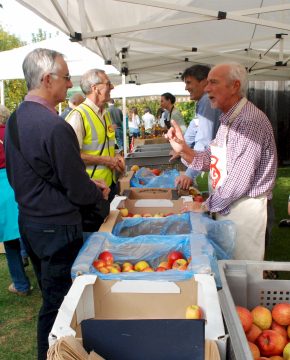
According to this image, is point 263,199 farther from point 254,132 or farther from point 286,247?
point 286,247

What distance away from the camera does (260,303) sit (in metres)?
1.79

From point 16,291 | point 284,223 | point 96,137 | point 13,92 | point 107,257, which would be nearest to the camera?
point 107,257

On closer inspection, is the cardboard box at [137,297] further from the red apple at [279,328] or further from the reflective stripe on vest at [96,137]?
the reflective stripe on vest at [96,137]

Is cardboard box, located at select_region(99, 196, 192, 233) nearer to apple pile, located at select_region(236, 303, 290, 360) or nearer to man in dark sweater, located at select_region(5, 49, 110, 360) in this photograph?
man in dark sweater, located at select_region(5, 49, 110, 360)

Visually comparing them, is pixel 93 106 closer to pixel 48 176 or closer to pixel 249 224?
pixel 48 176

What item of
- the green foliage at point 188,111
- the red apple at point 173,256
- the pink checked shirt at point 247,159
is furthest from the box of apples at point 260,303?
the green foliage at point 188,111

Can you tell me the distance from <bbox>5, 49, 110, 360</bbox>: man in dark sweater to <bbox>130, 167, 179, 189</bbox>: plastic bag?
A: 1681 mm

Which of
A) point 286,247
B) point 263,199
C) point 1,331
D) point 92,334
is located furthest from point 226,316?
point 286,247

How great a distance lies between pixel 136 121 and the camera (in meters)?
16.9

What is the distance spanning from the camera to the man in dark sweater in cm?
195

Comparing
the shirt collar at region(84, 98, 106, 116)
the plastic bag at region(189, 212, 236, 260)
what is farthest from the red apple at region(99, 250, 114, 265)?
the shirt collar at region(84, 98, 106, 116)

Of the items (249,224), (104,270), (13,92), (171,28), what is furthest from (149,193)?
(13,92)

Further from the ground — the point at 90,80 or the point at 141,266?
the point at 90,80

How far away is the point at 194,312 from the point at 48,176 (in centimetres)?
92
